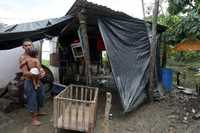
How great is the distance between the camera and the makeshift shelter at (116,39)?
5.16 m

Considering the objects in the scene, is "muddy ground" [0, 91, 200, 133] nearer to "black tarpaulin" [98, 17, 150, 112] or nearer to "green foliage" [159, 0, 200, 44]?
"black tarpaulin" [98, 17, 150, 112]

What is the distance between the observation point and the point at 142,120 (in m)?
5.27

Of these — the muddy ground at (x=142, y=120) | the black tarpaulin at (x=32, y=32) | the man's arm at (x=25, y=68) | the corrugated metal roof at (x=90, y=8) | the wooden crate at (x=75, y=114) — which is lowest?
the muddy ground at (x=142, y=120)

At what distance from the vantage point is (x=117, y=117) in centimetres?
541

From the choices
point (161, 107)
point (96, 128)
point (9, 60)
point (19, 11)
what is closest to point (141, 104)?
point (161, 107)

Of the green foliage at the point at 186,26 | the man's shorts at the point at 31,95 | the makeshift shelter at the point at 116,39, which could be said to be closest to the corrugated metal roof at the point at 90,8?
the makeshift shelter at the point at 116,39

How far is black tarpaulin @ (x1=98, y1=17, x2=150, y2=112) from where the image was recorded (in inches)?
215

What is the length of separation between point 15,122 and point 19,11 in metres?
18.3

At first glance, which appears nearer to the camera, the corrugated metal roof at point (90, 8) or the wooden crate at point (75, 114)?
the wooden crate at point (75, 114)

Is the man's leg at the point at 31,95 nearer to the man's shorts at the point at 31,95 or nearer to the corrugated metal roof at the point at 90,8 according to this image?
the man's shorts at the point at 31,95

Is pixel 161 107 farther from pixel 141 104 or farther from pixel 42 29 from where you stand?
pixel 42 29

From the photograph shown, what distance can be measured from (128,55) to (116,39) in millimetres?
567

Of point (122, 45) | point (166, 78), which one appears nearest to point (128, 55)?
point (122, 45)

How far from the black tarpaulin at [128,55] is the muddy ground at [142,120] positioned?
12.0 inches
